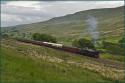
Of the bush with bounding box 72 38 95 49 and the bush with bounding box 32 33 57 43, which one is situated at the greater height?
the bush with bounding box 32 33 57 43

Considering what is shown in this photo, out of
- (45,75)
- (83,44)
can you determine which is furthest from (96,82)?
(83,44)

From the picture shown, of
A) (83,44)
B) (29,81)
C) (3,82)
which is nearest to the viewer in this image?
(3,82)

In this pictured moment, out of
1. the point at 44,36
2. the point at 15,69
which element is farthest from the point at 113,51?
the point at 15,69

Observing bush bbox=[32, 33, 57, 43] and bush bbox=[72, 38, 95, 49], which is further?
bush bbox=[32, 33, 57, 43]

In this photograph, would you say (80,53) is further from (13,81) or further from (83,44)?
(13,81)

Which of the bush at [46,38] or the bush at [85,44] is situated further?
the bush at [46,38]

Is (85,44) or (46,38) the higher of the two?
(46,38)

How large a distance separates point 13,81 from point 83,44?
275ft

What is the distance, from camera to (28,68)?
28.0 metres

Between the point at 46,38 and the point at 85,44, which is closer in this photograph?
the point at 85,44

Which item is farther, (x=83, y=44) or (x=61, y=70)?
(x=83, y=44)

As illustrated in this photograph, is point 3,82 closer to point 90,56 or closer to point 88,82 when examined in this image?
point 88,82

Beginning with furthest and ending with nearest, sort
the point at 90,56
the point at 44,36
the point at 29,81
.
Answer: the point at 44,36
the point at 90,56
the point at 29,81

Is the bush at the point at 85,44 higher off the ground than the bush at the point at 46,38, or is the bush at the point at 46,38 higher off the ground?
the bush at the point at 46,38
